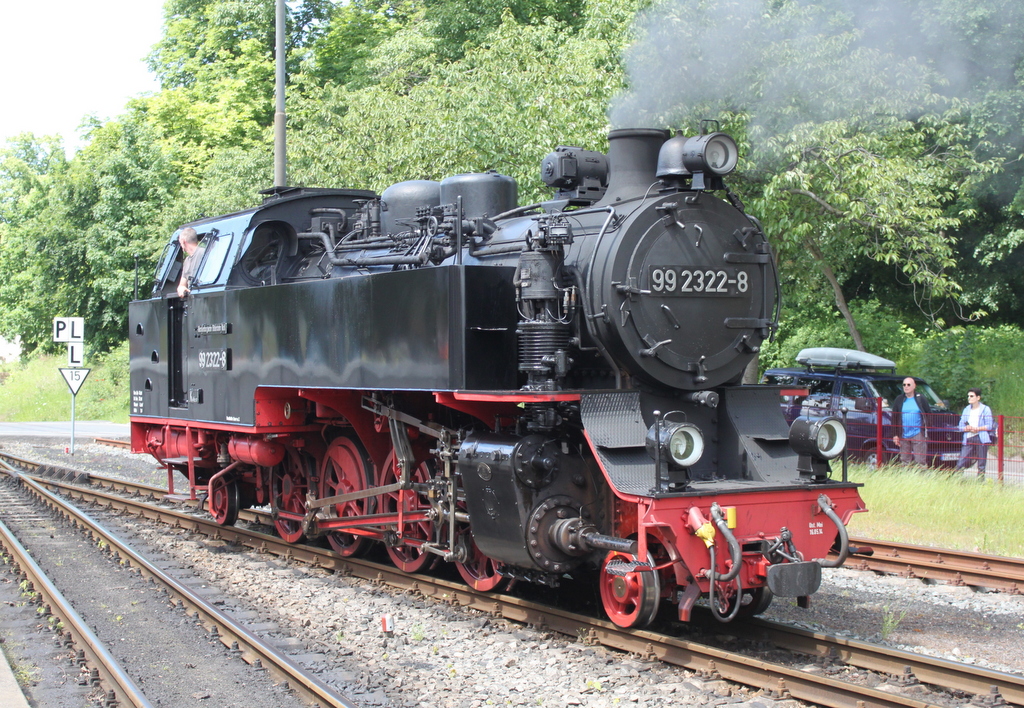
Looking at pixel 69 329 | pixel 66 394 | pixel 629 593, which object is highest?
pixel 69 329

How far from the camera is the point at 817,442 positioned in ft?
18.9

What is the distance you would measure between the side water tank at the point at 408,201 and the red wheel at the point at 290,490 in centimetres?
227

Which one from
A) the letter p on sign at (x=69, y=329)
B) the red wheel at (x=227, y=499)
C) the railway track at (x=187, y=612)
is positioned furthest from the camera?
the letter p on sign at (x=69, y=329)

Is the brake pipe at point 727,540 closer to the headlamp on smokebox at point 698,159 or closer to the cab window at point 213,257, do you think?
the headlamp on smokebox at point 698,159

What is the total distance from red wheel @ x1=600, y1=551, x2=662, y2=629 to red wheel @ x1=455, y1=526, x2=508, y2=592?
1.09 metres

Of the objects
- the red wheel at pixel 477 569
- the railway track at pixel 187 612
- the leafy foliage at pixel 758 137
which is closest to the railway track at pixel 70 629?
the railway track at pixel 187 612

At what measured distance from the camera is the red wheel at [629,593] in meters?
5.34

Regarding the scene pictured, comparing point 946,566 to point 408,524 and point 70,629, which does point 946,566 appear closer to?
point 408,524

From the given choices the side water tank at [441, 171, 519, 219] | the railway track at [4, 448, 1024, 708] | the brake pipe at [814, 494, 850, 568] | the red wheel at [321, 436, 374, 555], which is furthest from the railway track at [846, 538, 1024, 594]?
the red wheel at [321, 436, 374, 555]

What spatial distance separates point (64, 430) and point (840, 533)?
74.5 feet

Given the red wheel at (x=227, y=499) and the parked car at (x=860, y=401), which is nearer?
the red wheel at (x=227, y=499)

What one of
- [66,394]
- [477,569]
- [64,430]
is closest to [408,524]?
[477,569]

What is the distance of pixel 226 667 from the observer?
5496 mm

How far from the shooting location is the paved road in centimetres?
2223
